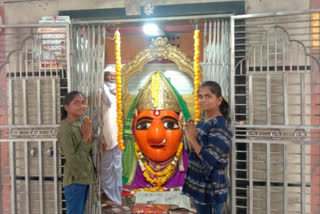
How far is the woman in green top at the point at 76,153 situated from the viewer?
2691mm

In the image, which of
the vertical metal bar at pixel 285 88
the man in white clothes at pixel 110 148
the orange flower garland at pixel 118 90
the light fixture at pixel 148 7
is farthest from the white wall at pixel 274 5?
the man in white clothes at pixel 110 148

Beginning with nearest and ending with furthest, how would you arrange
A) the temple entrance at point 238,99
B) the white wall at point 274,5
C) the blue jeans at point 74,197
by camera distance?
1. the blue jeans at point 74,197
2. the temple entrance at point 238,99
3. the white wall at point 274,5

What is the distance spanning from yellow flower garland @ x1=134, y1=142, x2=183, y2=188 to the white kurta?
12.8 inches

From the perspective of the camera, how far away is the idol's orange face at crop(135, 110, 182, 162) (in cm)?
396

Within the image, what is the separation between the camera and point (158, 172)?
13.3 ft

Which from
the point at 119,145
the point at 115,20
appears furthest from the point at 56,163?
the point at 115,20

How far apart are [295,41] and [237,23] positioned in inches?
23.5

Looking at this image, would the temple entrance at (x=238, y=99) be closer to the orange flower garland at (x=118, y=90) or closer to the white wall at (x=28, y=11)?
the white wall at (x=28, y=11)

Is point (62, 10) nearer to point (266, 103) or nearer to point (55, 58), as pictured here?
point (55, 58)

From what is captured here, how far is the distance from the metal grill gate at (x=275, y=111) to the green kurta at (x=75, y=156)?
4.63ft

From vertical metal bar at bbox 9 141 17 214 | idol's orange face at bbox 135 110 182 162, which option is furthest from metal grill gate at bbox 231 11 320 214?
vertical metal bar at bbox 9 141 17 214

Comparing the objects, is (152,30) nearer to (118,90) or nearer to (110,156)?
(118,90)

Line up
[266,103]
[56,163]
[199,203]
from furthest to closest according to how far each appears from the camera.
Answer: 1. [56,163]
2. [266,103]
3. [199,203]

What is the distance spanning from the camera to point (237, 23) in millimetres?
3111
